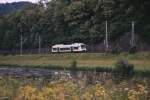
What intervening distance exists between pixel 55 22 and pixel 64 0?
17.5 ft

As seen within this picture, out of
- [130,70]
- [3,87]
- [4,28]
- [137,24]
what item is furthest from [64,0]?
[3,87]

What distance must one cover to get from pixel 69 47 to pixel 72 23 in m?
5.30

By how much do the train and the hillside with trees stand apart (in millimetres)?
2410

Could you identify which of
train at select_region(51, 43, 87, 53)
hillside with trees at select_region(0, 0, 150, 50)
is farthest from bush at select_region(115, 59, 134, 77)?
train at select_region(51, 43, 87, 53)

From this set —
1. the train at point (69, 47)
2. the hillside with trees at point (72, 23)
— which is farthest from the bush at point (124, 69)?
the train at point (69, 47)

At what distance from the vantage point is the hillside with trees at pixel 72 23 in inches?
2662

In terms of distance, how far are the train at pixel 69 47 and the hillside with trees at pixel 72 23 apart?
2.41m

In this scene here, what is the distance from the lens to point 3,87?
391 inches

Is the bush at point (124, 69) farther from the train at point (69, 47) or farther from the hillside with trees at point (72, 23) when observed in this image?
the train at point (69, 47)

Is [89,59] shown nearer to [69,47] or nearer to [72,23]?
[69,47]

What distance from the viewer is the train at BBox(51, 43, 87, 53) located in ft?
237

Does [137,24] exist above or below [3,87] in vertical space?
above

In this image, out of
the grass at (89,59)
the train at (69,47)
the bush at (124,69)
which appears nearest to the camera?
the bush at (124,69)

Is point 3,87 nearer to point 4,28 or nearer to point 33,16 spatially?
point 33,16
